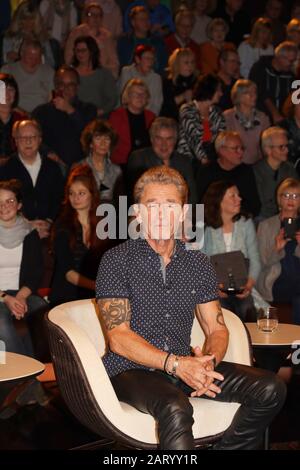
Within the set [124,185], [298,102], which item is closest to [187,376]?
[124,185]

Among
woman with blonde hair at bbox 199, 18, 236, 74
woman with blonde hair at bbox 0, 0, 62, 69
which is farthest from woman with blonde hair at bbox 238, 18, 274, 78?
woman with blonde hair at bbox 0, 0, 62, 69

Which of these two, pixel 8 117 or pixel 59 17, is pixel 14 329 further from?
pixel 59 17

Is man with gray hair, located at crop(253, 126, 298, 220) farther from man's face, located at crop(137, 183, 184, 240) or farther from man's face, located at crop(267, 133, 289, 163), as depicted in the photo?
man's face, located at crop(137, 183, 184, 240)

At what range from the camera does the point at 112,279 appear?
3605 mm

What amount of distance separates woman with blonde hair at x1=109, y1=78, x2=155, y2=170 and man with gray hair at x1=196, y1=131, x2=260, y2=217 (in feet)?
2.54

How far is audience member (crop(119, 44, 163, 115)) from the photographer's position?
27.0 feet

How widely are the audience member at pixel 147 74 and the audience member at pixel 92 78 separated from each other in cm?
25

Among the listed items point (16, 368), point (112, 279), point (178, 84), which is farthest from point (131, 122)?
point (112, 279)

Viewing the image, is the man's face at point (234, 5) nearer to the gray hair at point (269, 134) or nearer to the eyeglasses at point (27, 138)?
the gray hair at point (269, 134)

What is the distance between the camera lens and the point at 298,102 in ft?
26.2

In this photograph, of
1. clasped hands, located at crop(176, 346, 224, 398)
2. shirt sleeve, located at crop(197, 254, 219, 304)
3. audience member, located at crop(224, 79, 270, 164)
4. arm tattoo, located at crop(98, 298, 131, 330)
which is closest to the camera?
clasped hands, located at crop(176, 346, 224, 398)

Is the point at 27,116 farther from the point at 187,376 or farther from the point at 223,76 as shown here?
the point at 187,376

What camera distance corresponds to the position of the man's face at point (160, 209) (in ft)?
11.9

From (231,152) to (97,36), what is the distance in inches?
90.5
